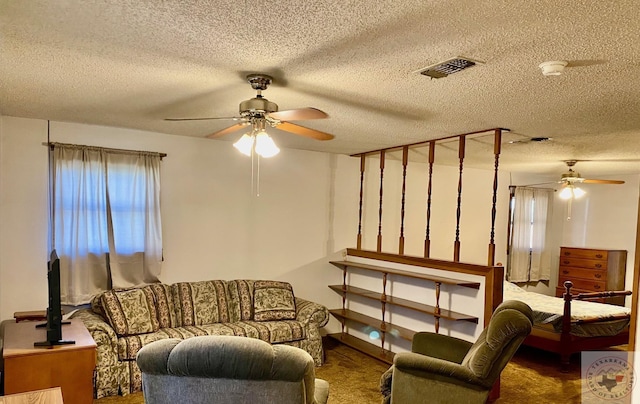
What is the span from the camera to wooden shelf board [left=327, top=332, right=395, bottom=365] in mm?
4871

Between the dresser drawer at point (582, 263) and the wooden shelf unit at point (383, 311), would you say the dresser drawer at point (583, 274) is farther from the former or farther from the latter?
the wooden shelf unit at point (383, 311)

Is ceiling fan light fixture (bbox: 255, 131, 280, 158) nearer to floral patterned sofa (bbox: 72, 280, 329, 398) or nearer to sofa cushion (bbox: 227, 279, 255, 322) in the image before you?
floral patterned sofa (bbox: 72, 280, 329, 398)

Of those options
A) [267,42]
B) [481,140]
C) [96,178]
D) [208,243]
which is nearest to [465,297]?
[481,140]

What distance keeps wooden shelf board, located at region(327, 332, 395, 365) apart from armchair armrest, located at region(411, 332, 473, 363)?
127 centimetres

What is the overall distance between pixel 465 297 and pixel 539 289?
13.2 feet

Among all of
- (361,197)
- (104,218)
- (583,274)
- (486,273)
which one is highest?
(361,197)

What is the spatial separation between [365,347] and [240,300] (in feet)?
5.23

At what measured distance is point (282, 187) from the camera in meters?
5.48

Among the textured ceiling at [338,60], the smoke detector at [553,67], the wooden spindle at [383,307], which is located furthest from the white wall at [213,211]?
the smoke detector at [553,67]

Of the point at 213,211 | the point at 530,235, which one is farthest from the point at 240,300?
the point at 530,235

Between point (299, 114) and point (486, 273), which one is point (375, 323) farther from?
point (299, 114)

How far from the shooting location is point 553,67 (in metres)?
2.26

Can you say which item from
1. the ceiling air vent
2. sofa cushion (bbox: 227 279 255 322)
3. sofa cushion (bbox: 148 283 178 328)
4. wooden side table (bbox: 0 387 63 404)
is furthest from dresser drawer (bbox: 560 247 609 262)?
wooden side table (bbox: 0 387 63 404)

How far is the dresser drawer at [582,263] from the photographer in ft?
22.2
